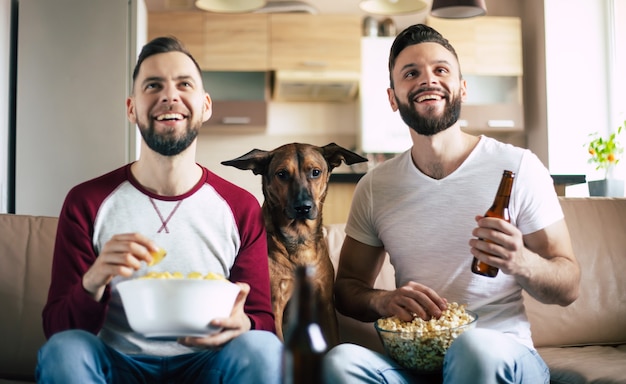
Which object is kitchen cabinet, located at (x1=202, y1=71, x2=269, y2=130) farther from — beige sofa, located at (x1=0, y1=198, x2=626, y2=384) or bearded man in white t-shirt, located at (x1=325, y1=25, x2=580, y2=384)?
bearded man in white t-shirt, located at (x1=325, y1=25, x2=580, y2=384)

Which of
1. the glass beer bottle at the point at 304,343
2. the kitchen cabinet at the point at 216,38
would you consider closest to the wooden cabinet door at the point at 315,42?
the kitchen cabinet at the point at 216,38

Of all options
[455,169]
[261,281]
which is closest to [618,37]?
[455,169]

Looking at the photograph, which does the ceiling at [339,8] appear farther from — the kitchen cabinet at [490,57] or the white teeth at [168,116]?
the white teeth at [168,116]

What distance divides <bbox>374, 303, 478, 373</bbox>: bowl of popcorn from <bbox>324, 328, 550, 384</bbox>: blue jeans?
5 centimetres

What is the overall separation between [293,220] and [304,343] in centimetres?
109

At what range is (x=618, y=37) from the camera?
530 centimetres

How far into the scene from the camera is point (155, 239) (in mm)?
1560

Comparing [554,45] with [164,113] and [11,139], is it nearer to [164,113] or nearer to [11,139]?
[11,139]

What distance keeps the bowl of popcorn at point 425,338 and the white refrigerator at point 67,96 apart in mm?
2945

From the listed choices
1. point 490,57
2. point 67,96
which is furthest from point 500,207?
point 490,57

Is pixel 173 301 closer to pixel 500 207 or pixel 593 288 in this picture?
pixel 500 207

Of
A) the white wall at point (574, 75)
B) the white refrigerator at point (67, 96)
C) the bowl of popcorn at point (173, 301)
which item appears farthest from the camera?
the white wall at point (574, 75)

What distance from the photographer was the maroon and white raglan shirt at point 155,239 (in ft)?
4.87

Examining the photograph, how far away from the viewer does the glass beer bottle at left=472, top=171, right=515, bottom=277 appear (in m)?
1.52
